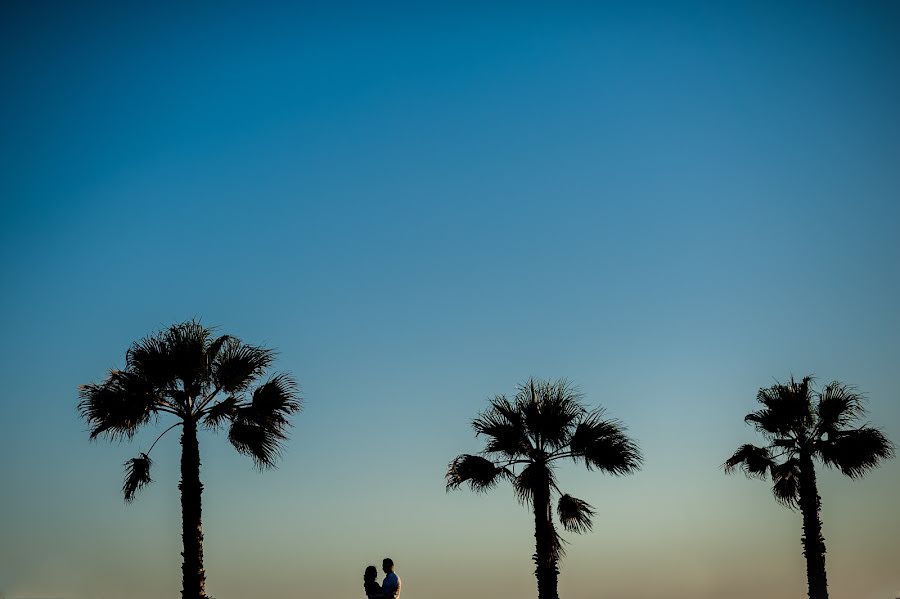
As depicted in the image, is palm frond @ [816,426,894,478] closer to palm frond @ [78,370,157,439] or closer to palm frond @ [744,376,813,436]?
palm frond @ [744,376,813,436]

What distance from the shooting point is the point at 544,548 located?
3036 cm

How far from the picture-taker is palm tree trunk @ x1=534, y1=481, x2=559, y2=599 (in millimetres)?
30250

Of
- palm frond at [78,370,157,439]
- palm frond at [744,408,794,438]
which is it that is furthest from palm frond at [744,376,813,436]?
palm frond at [78,370,157,439]

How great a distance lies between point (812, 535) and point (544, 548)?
10.9 metres

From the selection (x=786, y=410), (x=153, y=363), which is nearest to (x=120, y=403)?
(x=153, y=363)

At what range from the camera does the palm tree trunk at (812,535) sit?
3522 cm

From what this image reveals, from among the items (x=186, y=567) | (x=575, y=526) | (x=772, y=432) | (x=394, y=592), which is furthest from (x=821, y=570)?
(x=186, y=567)

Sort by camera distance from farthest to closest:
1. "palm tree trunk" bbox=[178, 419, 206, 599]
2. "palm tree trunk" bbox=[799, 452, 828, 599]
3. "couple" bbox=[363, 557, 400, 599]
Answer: "palm tree trunk" bbox=[799, 452, 828, 599]
"palm tree trunk" bbox=[178, 419, 206, 599]
"couple" bbox=[363, 557, 400, 599]

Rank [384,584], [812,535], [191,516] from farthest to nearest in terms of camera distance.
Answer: [812,535] < [191,516] < [384,584]

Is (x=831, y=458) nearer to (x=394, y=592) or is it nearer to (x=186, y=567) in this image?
(x=394, y=592)

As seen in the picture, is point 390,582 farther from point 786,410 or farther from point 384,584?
point 786,410

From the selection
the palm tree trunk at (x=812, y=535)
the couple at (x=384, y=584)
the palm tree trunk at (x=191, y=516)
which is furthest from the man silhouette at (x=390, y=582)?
the palm tree trunk at (x=812, y=535)

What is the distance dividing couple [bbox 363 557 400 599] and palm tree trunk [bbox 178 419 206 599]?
21.6ft

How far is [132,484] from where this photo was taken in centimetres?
2881
